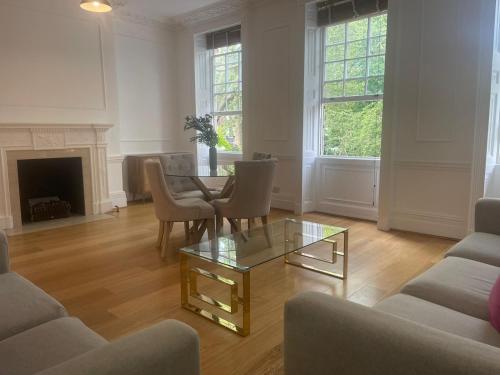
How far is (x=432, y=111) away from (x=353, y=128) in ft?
3.76

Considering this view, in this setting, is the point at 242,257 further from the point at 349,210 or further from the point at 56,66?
the point at 56,66

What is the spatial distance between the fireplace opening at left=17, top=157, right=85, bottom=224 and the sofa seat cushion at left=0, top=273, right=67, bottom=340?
11.9 feet

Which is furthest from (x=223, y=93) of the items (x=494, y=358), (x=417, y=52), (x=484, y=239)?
(x=494, y=358)

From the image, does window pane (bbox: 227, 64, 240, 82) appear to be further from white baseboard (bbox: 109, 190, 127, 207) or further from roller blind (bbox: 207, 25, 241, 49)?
white baseboard (bbox: 109, 190, 127, 207)

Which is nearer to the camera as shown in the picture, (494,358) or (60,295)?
(494,358)

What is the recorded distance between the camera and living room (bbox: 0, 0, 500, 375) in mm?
1186

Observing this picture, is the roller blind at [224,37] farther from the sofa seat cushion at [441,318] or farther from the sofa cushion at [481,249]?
the sofa seat cushion at [441,318]

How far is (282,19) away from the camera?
5141 mm

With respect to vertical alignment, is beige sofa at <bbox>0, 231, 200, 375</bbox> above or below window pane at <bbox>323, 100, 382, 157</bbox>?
below

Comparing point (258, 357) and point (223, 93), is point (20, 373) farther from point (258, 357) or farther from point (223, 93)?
point (223, 93)

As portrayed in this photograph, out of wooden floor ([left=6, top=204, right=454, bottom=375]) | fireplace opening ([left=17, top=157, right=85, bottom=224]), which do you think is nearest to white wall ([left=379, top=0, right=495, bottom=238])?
wooden floor ([left=6, top=204, right=454, bottom=375])

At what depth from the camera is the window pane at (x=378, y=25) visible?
14.8 feet

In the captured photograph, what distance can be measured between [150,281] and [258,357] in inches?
51.3

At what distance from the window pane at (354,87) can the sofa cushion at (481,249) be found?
9.41 feet
